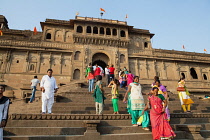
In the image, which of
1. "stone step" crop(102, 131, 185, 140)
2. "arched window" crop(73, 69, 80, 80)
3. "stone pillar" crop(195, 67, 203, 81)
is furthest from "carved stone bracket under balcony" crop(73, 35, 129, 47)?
"stone step" crop(102, 131, 185, 140)

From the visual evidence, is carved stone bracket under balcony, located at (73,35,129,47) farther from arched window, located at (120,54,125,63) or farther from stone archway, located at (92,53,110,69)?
stone archway, located at (92,53,110,69)

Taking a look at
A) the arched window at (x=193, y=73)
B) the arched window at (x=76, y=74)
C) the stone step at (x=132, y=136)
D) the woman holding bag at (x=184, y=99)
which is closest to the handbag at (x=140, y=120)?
the stone step at (x=132, y=136)

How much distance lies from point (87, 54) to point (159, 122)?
17572mm

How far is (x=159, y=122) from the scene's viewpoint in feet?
12.8

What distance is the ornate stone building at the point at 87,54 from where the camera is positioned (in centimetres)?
1920

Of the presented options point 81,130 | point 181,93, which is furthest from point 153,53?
point 81,130

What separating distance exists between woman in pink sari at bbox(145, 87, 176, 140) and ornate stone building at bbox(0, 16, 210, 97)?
1591 centimetres

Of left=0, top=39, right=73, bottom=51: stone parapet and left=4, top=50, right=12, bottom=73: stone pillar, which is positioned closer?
left=4, top=50, right=12, bottom=73: stone pillar

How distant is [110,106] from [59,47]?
16.0 metres

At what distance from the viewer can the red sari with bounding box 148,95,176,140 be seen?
12.4 ft

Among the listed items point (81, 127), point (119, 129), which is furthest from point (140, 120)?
point (81, 127)

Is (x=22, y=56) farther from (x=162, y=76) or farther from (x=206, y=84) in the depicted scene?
(x=206, y=84)

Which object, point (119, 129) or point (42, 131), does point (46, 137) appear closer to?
point (42, 131)

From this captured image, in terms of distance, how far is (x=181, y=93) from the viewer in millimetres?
7266
